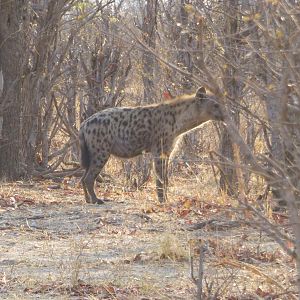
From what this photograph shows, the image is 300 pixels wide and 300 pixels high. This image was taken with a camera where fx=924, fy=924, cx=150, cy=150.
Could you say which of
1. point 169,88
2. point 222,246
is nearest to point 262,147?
point 169,88

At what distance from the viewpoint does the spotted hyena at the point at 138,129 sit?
9.36 metres

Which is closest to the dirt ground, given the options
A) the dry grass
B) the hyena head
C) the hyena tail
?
the dry grass

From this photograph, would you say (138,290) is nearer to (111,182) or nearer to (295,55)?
(295,55)

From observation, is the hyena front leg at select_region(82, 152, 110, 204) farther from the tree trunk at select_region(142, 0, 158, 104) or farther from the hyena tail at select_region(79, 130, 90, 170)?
the tree trunk at select_region(142, 0, 158, 104)

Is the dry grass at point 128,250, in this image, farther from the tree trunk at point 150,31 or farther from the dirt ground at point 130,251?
the tree trunk at point 150,31

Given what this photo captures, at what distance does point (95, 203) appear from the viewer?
891 cm

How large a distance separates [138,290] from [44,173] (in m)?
6.23

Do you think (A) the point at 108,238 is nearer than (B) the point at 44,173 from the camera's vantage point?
Yes

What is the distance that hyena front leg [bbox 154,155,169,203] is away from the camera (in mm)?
8653

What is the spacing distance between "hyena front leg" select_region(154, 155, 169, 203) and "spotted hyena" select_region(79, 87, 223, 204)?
0.05 m

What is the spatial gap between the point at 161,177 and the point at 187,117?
0.72 m

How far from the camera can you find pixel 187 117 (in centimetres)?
950

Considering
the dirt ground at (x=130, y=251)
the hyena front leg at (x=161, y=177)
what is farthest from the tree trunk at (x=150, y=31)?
the dirt ground at (x=130, y=251)

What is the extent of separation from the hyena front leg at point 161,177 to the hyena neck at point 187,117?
453 millimetres
